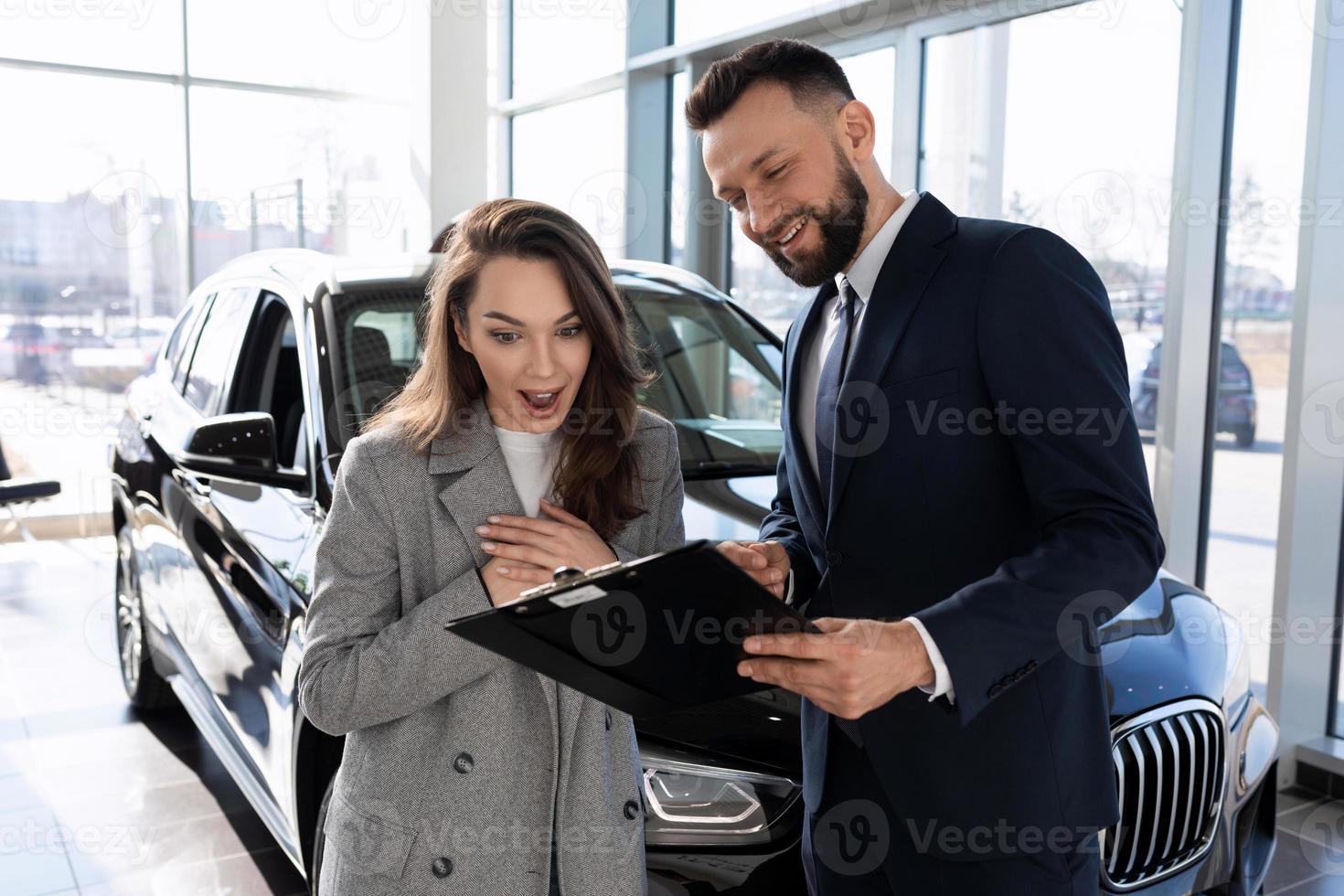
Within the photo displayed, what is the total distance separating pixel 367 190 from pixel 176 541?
5.66 metres

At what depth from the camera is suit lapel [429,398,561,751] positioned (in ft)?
4.51

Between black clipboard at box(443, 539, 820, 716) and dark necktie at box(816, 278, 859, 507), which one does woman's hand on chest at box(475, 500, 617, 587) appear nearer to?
black clipboard at box(443, 539, 820, 716)

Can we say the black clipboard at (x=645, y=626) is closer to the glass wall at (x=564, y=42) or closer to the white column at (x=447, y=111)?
the white column at (x=447, y=111)

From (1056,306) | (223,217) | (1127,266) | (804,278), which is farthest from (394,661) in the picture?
(223,217)

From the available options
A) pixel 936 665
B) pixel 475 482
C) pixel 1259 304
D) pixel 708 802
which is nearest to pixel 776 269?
pixel 1259 304

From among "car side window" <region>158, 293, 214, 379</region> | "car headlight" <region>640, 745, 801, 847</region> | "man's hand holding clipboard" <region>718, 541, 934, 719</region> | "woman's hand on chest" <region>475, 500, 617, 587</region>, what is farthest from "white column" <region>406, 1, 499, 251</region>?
"man's hand holding clipboard" <region>718, 541, 934, 719</region>

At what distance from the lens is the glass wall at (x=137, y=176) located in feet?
24.3

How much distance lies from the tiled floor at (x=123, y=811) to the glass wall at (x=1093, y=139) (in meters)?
1.48

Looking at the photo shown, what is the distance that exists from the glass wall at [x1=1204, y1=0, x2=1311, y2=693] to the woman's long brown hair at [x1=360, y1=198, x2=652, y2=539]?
2.86 m

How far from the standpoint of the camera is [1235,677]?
7.16 feet

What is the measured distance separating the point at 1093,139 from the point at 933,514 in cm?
326

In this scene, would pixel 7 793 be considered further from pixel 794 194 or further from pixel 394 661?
pixel 794 194

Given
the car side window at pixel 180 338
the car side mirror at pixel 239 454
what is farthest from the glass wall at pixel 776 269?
the car side mirror at pixel 239 454

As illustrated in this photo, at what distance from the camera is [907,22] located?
4898 millimetres
